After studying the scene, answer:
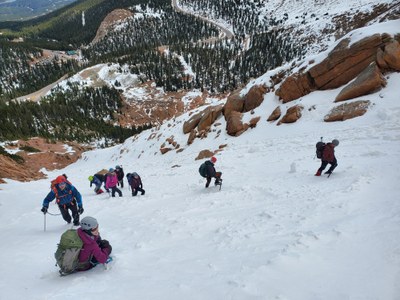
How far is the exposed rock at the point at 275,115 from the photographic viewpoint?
2352 centimetres

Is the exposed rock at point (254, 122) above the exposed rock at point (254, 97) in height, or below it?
below

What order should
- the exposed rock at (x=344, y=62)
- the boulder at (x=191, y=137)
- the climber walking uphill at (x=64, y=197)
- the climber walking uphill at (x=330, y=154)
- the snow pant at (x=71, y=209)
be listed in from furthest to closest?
1. the boulder at (x=191, y=137)
2. the exposed rock at (x=344, y=62)
3. the climber walking uphill at (x=330, y=154)
4. the snow pant at (x=71, y=209)
5. the climber walking uphill at (x=64, y=197)

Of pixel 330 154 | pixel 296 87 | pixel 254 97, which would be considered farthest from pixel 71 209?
pixel 254 97

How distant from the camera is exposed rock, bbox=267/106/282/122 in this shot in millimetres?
23516

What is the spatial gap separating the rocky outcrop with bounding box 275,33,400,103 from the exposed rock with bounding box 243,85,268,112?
2519 millimetres

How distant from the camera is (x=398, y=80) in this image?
18.8 meters

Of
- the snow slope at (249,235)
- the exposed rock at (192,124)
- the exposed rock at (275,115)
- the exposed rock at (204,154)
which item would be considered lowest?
the snow slope at (249,235)

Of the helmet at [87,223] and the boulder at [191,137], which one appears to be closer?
the helmet at [87,223]

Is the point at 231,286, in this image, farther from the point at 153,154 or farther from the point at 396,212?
the point at 153,154

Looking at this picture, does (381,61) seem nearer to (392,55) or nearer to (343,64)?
(392,55)

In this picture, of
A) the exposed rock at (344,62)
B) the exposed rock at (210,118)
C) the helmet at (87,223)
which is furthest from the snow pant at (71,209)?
the exposed rock at (344,62)

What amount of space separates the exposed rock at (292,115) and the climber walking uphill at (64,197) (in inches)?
689

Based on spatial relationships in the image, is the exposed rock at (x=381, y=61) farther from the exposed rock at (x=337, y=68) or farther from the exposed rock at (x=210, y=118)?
the exposed rock at (x=210, y=118)

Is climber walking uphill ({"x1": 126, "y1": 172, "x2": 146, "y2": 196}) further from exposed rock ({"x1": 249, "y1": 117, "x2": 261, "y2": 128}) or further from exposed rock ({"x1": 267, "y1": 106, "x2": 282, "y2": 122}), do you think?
exposed rock ({"x1": 267, "y1": 106, "x2": 282, "y2": 122})
